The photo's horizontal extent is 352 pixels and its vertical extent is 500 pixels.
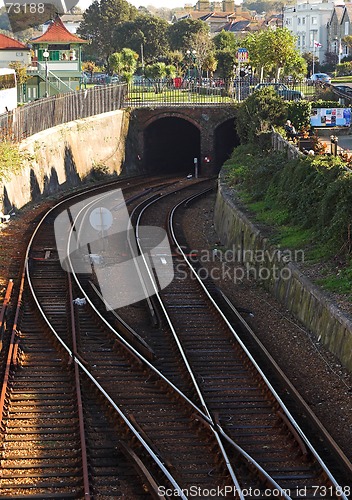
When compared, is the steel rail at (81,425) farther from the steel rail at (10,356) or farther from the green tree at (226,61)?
the green tree at (226,61)

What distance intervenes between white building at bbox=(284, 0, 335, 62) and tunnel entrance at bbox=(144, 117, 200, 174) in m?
63.5

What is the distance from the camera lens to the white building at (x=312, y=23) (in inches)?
4675

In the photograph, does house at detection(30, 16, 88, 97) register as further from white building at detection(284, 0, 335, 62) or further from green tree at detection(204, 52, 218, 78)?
white building at detection(284, 0, 335, 62)

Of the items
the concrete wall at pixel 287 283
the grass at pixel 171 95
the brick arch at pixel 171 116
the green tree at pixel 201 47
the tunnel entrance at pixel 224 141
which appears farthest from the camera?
the green tree at pixel 201 47

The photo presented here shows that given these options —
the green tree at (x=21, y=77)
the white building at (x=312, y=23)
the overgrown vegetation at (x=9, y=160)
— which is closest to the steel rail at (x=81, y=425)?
the overgrown vegetation at (x=9, y=160)

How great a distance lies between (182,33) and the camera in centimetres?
10462

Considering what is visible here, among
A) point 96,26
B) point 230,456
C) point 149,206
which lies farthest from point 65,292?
point 96,26

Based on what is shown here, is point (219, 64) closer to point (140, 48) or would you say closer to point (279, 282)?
point (140, 48)

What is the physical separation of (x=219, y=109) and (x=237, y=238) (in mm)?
26042

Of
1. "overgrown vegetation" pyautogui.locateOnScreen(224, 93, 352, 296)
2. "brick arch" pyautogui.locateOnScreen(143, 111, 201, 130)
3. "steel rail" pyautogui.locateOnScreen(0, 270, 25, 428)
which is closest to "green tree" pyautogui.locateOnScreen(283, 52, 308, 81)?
"brick arch" pyautogui.locateOnScreen(143, 111, 201, 130)

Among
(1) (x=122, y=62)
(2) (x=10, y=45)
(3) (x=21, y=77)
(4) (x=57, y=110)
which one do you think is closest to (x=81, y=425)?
(4) (x=57, y=110)

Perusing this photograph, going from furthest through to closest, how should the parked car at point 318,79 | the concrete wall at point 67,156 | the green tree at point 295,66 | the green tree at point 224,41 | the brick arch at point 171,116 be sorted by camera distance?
the green tree at point 224,41
the parked car at point 318,79
the green tree at point 295,66
the brick arch at point 171,116
the concrete wall at point 67,156

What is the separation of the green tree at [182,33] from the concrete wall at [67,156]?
54.6 metres

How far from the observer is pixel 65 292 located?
71.0ft
